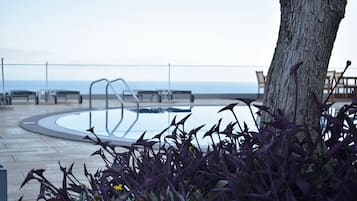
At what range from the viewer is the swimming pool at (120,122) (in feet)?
22.1

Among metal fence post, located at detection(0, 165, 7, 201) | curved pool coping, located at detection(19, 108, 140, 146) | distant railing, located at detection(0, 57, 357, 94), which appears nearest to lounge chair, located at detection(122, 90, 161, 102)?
distant railing, located at detection(0, 57, 357, 94)

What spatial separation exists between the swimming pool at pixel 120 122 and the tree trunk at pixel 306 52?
437cm

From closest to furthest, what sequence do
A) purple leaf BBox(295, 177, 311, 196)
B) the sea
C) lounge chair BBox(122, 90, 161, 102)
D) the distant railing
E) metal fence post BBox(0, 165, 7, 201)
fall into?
purple leaf BBox(295, 177, 311, 196) < metal fence post BBox(0, 165, 7, 201) < lounge chair BBox(122, 90, 161, 102) < the sea < the distant railing

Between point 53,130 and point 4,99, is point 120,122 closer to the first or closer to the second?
point 53,130

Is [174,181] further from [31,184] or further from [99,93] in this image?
[99,93]

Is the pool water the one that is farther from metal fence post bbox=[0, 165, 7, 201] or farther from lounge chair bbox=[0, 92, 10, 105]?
metal fence post bbox=[0, 165, 7, 201]

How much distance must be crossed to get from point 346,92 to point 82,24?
745 centimetres

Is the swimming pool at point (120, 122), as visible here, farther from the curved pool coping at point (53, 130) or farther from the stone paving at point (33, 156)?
the stone paving at point (33, 156)

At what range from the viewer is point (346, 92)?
12.8 meters

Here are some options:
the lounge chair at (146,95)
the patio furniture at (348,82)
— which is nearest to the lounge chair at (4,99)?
the lounge chair at (146,95)

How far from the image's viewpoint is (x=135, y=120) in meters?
8.76

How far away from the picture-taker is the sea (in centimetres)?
1305

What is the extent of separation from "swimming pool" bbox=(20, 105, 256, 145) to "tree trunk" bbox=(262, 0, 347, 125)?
4.37 metres

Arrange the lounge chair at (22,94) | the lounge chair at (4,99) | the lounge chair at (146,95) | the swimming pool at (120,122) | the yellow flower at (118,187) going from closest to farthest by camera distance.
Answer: the yellow flower at (118,187) → the swimming pool at (120,122) → the lounge chair at (4,99) → the lounge chair at (22,94) → the lounge chair at (146,95)
